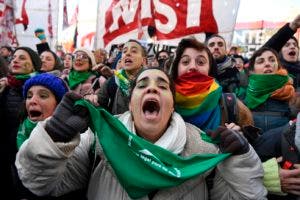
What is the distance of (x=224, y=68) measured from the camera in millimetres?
3896

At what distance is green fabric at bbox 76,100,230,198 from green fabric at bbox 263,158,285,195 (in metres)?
0.32

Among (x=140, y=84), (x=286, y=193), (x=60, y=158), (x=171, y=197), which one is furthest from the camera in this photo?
(x=140, y=84)

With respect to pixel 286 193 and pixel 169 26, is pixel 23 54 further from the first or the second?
pixel 286 193

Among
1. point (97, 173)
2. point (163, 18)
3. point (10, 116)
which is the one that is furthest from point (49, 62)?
point (97, 173)

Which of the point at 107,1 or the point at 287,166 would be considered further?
the point at 107,1

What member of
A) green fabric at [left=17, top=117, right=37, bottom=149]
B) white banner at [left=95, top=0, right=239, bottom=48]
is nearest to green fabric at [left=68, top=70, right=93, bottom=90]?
white banner at [left=95, top=0, right=239, bottom=48]

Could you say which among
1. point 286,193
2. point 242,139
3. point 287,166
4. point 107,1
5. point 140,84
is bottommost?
point 286,193

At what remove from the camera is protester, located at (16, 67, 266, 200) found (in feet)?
5.85

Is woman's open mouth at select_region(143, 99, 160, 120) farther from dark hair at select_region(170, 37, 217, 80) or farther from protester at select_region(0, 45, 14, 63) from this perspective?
protester at select_region(0, 45, 14, 63)

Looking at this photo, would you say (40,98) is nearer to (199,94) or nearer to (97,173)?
(97,173)

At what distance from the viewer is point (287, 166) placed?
2045 millimetres

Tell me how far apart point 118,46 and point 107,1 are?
72cm

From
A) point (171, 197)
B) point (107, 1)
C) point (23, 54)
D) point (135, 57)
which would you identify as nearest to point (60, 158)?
point (171, 197)

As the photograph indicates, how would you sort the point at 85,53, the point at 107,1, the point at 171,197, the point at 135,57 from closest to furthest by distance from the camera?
the point at 171,197 < the point at 135,57 < the point at 85,53 < the point at 107,1
